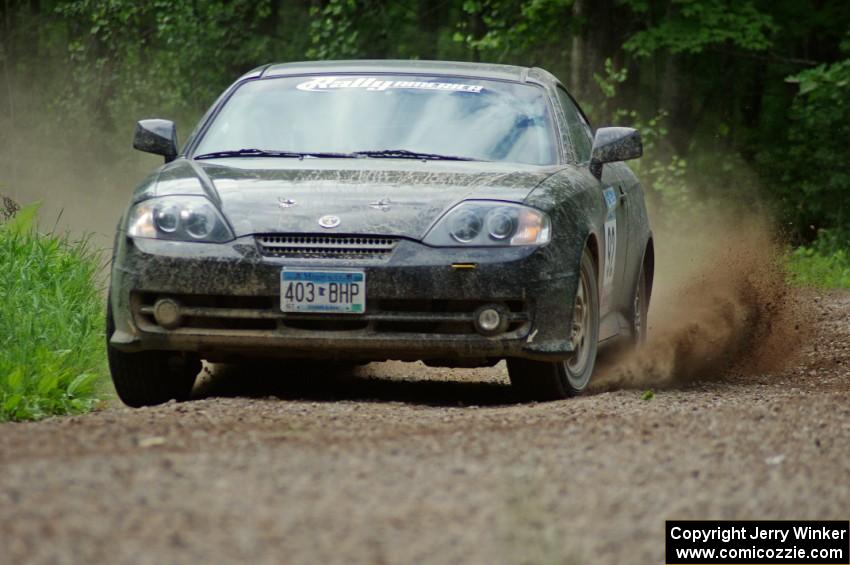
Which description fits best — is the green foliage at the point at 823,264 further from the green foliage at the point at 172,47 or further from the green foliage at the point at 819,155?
the green foliage at the point at 172,47

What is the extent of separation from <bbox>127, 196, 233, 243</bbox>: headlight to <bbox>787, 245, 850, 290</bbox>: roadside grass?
35.4 feet

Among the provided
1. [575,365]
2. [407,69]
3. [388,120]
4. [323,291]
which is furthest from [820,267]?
[323,291]

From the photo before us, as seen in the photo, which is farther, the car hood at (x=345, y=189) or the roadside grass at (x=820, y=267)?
the roadside grass at (x=820, y=267)

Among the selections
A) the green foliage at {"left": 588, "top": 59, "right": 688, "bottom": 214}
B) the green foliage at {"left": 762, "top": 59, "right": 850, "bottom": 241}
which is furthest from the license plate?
the green foliage at {"left": 588, "top": 59, "right": 688, "bottom": 214}

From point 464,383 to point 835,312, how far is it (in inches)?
216

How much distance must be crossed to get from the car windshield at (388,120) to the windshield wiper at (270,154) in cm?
1

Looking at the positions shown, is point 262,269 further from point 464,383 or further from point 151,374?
point 464,383

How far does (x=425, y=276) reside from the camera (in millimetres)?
6609

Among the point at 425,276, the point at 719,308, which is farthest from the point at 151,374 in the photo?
the point at 719,308

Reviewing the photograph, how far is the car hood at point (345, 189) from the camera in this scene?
6.68 meters

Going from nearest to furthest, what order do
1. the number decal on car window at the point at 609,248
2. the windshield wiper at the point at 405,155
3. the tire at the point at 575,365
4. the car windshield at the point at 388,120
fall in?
the tire at the point at 575,365 < the windshield wiper at the point at 405,155 < the car windshield at the point at 388,120 < the number decal on car window at the point at 609,248

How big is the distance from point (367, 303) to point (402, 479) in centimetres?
221

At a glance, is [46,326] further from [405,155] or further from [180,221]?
[405,155]

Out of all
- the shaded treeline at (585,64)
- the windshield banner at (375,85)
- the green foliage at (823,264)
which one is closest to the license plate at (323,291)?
the windshield banner at (375,85)
